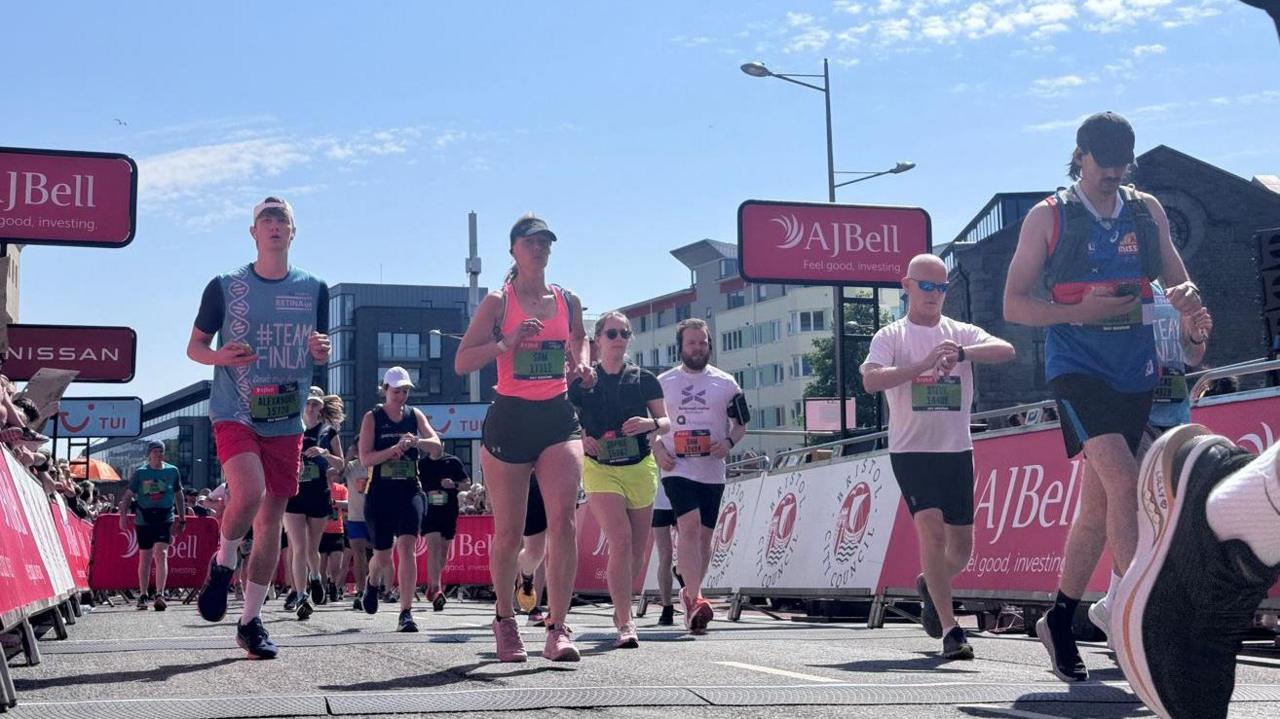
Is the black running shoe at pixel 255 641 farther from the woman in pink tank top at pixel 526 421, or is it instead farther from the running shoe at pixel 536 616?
the running shoe at pixel 536 616

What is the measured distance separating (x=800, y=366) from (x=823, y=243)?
3486 inches

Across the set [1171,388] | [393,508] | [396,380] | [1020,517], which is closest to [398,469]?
[393,508]

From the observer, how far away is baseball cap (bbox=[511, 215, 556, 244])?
23.7ft

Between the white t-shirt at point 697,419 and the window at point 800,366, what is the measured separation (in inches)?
3908

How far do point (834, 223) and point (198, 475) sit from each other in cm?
12829

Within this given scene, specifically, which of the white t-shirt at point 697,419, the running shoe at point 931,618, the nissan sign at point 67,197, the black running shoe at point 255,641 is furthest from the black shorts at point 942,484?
the nissan sign at point 67,197

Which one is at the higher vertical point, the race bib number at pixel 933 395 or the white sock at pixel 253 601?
the race bib number at pixel 933 395

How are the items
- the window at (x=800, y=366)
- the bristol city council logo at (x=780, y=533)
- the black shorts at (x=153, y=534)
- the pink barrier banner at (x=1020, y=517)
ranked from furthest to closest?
the window at (x=800, y=366) < the black shorts at (x=153, y=534) < the bristol city council logo at (x=780, y=533) < the pink barrier banner at (x=1020, y=517)

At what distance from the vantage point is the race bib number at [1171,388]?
5848 mm

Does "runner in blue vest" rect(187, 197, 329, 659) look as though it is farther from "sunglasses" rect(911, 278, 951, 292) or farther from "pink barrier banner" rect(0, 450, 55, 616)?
"sunglasses" rect(911, 278, 951, 292)

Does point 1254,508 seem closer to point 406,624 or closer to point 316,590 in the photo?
point 406,624

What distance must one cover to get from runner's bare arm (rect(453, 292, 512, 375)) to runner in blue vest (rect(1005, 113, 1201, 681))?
2246 millimetres

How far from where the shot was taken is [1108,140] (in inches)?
233

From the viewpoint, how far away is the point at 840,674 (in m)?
6.21
